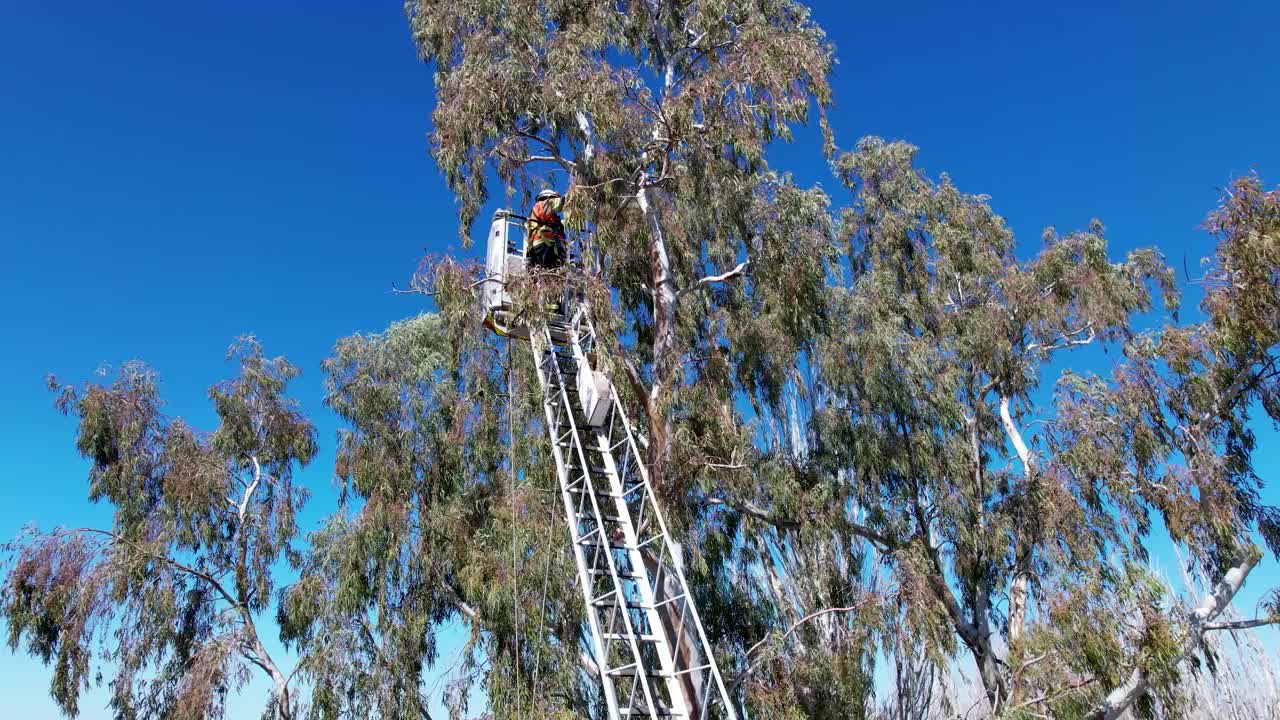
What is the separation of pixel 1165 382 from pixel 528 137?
723 cm

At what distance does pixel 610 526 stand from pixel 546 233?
10.1 feet

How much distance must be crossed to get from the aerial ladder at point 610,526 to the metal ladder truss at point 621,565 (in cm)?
1

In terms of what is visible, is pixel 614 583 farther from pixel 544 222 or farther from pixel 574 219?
pixel 544 222

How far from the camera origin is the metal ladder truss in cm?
634

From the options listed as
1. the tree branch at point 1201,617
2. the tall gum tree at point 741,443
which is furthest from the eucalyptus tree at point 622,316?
the tree branch at point 1201,617

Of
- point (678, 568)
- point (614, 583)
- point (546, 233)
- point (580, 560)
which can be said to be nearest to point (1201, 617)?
point (678, 568)

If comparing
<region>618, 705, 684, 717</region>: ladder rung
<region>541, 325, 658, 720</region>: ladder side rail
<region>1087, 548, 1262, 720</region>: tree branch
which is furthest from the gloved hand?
<region>1087, 548, 1262, 720</region>: tree branch

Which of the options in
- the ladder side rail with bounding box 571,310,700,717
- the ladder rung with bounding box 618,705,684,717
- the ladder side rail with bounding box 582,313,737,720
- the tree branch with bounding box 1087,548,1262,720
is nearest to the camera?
the ladder side rail with bounding box 582,313,737,720

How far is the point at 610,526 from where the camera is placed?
7.68 meters

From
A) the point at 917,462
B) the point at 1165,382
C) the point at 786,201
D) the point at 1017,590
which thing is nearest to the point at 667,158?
the point at 786,201

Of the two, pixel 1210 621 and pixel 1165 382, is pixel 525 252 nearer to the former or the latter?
pixel 1165 382

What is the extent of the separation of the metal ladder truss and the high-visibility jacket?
40.2 inches

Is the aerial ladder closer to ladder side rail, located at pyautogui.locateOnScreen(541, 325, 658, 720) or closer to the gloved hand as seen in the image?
ladder side rail, located at pyautogui.locateOnScreen(541, 325, 658, 720)

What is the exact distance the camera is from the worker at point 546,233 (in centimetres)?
871
